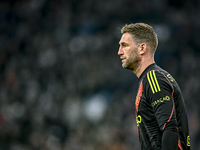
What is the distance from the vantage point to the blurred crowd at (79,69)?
755cm

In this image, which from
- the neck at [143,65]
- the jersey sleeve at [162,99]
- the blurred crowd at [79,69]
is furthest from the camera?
the blurred crowd at [79,69]

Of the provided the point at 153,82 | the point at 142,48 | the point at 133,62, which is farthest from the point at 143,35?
the point at 153,82

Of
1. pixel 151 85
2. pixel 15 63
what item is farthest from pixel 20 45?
pixel 151 85

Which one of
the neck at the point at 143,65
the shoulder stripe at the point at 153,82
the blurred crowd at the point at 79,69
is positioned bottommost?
the shoulder stripe at the point at 153,82

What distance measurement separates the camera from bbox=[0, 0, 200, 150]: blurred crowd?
7.55m

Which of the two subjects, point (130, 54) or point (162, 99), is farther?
point (130, 54)

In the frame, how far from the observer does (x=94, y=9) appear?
937 centimetres

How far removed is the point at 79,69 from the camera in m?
8.62

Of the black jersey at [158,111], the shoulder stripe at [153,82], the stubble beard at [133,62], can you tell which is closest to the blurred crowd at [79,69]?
the stubble beard at [133,62]

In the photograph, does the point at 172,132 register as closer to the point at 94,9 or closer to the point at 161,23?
the point at 161,23

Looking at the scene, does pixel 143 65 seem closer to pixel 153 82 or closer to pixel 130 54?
pixel 130 54

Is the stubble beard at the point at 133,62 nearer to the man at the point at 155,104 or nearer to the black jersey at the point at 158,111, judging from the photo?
the man at the point at 155,104

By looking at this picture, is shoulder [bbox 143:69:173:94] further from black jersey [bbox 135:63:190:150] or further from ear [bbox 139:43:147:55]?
ear [bbox 139:43:147:55]

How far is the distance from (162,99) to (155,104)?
0.07 m
